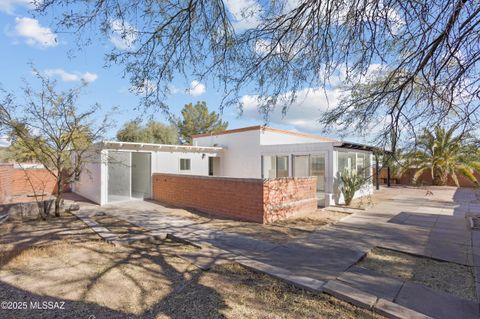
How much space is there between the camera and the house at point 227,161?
1186cm

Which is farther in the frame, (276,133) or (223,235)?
(276,133)

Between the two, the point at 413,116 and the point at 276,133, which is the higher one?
the point at 276,133

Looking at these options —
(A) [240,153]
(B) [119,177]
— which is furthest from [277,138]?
(B) [119,177]

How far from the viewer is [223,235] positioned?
6.83 m

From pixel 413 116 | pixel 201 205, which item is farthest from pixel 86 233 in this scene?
pixel 413 116

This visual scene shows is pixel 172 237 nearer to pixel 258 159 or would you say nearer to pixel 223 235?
pixel 223 235

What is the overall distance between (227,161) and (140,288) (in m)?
14.2

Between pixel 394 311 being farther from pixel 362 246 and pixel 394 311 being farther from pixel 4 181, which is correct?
pixel 4 181

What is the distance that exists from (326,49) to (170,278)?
4.49 meters

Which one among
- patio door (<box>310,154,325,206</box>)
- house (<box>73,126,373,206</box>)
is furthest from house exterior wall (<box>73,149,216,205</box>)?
patio door (<box>310,154,325,206</box>)

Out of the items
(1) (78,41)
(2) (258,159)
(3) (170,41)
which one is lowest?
(2) (258,159)

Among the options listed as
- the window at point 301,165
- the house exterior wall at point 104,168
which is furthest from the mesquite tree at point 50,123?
the window at point 301,165

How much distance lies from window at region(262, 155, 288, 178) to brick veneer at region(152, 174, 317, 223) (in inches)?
205

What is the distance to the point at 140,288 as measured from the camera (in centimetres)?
377
